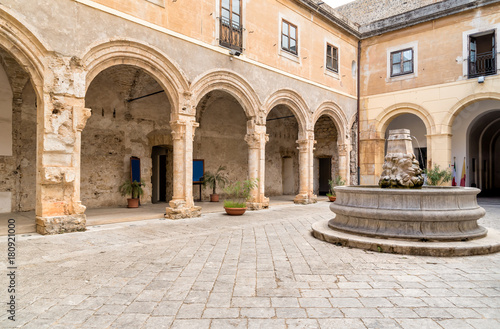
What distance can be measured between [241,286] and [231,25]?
870 centimetres

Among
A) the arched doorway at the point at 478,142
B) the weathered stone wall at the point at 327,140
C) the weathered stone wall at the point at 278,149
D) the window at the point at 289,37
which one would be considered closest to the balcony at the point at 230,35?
the window at the point at 289,37

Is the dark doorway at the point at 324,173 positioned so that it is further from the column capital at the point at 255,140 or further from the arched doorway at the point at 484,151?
the column capital at the point at 255,140

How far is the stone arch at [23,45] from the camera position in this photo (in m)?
5.95

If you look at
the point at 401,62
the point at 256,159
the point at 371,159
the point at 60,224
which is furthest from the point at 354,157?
the point at 60,224

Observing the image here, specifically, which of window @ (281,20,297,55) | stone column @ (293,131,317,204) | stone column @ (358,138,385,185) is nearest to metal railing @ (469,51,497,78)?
stone column @ (358,138,385,185)

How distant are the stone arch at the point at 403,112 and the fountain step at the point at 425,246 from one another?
31.6 ft

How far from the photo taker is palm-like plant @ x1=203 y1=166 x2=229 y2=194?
533 inches

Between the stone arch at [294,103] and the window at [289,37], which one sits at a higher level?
the window at [289,37]

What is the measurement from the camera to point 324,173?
1878 centimetres

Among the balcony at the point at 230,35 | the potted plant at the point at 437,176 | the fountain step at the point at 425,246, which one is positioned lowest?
the fountain step at the point at 425,246

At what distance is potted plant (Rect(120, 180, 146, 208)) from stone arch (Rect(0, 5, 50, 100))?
4712mm

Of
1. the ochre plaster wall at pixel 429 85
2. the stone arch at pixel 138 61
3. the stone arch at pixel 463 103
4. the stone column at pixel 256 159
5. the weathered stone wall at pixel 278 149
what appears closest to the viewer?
the stone arch at pixel 138 61

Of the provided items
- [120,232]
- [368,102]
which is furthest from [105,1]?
[368,102]

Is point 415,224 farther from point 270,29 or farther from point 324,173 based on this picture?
point 324,173
